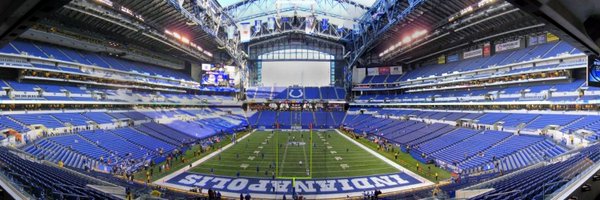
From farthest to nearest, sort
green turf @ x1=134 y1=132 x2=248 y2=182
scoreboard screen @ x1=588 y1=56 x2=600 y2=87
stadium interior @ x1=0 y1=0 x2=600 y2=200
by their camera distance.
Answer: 1. green turf @ x1=134 y1=132 x2=248 y2=182
2. stadium interior @ x1=0 y1=0 x2=600 y2=200
3. scoreboard screen @ x1=588 y1=56 x2=600 y2=87

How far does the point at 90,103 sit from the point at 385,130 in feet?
124

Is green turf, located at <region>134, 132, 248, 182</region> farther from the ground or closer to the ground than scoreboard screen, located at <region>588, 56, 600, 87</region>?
closer to the ground

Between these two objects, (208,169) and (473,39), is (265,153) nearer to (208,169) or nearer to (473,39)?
(208,169)

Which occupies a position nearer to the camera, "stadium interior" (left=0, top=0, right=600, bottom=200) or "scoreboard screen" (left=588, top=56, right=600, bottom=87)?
"scoreboard screen" (left=588, top=56, right=600, bottom=87)

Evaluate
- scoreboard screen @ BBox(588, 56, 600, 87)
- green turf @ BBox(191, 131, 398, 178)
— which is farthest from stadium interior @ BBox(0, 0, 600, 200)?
green turf @ BBox(191, 131, 398, 178)

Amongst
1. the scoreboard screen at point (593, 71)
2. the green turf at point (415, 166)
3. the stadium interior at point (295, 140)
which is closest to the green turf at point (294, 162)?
the stadium interior at point (295, 140)

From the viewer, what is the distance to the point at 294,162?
3114 centimetres

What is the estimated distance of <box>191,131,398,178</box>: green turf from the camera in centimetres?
2678

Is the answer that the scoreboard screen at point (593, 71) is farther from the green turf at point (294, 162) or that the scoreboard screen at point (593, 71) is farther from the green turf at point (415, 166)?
the green turf at point (294, 162)

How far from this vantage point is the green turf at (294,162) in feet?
87.9

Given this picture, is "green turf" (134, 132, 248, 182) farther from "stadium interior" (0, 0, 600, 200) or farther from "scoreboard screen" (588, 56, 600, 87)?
→ "scoreboard screen" (588, 56, 600, 87)

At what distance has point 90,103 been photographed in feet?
120

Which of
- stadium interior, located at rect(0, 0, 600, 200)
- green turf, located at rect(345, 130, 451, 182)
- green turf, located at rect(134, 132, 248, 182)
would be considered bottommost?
green turf, located at rect(345, 130, 451, 182)

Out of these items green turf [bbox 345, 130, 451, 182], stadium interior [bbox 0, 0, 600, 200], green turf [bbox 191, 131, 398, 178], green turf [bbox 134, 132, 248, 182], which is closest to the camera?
stadium interior [bbox 0, 0, 600, 200]
